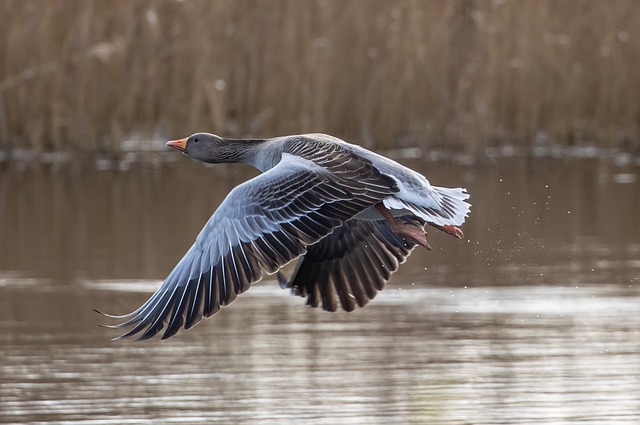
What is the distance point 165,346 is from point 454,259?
3.41 meters

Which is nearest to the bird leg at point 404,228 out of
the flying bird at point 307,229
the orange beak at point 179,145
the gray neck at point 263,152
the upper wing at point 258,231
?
the flying bird at point 307,229

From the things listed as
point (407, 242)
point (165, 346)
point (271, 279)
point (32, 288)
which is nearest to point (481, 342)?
point (407, 242)

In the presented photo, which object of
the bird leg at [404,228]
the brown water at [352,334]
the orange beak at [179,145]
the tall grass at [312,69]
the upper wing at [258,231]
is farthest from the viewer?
the tall grass at [312,69]

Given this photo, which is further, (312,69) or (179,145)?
(312,69)

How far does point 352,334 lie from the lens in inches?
313

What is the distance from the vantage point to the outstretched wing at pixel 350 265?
7102 mm

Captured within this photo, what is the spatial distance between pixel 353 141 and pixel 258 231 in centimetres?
948

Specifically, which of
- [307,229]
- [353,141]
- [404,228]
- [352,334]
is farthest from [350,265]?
[353,141]

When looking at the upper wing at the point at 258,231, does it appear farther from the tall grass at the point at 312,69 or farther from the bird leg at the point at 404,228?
the tall grass at the point at 312,69

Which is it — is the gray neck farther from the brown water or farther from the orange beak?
the brown water

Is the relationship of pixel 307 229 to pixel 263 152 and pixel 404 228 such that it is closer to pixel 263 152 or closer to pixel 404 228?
pixel 404 228

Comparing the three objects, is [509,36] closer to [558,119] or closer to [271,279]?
[558,119]

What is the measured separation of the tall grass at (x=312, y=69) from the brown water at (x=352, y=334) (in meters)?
2.57

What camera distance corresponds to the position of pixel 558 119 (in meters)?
16.2
